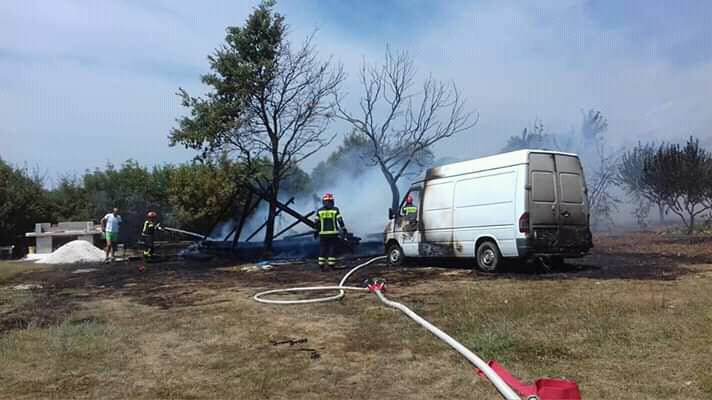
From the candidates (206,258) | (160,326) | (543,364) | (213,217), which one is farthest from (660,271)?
(213,217)

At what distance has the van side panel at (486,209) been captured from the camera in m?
10.3

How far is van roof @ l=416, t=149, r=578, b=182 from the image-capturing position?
1027 cm

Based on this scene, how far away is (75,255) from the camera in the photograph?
62.8ft

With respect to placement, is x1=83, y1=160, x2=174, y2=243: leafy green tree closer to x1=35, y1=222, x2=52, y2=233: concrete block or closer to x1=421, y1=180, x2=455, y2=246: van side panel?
x1=35, y1=222, x2=52, y2=233: concrete block

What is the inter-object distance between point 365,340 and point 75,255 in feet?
54.3

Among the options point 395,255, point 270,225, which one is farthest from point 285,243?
point 395,255

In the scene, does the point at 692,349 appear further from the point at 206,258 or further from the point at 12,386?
the point at 206,258

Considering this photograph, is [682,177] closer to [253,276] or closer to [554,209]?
[554,209]

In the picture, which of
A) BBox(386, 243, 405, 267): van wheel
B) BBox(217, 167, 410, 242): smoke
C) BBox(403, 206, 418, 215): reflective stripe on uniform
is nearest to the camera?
BBox(403, 206, 418, 215): reflective stripe on uniform

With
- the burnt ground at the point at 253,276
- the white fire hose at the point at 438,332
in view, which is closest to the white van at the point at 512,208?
the burnt ground at the point at 253,276

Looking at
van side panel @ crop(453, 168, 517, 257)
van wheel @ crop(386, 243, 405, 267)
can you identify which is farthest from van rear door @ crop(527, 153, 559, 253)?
van wheel @ crop(386, 243, 405, 267)

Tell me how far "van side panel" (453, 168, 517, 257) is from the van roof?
0.13m

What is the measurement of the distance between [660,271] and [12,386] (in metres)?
10.5

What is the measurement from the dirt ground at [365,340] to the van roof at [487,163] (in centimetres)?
212
